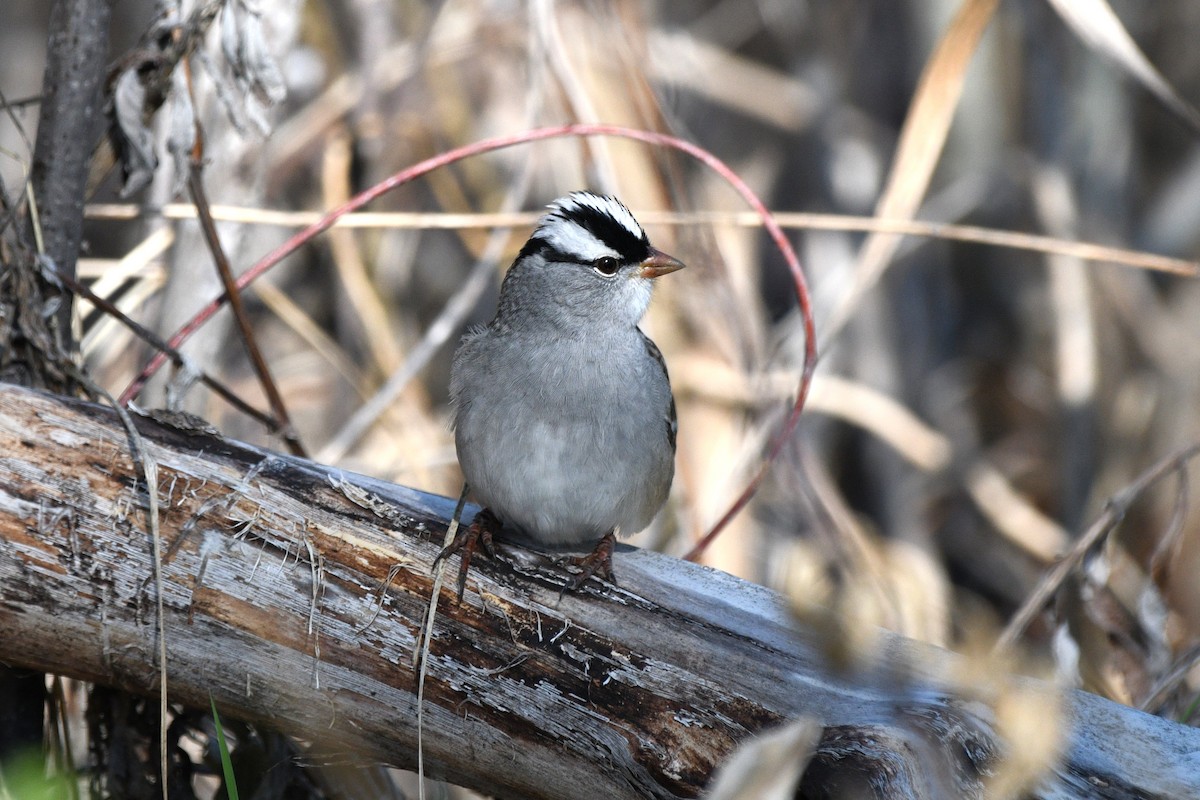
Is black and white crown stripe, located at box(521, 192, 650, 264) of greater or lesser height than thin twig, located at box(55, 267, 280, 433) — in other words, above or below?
above

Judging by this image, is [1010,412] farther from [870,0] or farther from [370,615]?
[370,615]

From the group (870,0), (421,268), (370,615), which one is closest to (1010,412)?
(870,0)

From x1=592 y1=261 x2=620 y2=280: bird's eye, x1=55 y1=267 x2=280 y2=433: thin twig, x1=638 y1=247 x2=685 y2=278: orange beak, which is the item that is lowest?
x1=55 y1=267 x2=280 y2=433: thin twig

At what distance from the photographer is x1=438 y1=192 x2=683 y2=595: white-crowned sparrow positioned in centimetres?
260

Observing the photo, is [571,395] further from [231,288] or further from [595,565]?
[231,288]

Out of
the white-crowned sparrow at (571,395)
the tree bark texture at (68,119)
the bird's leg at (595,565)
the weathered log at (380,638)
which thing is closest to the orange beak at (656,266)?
the white-crowned sparrow at (571,395)

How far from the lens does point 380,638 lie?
2.17 metres

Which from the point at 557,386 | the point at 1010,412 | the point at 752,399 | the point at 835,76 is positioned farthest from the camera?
the point at 1010,412

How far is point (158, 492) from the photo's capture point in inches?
88.4

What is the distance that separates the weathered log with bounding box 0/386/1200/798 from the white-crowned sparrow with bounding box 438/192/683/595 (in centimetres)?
23

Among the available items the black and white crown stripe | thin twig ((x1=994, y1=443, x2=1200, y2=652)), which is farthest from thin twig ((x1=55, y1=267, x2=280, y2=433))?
thin twig ((x1=994, y1=443, x2=1200, y2=652))

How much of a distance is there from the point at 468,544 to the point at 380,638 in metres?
0.28

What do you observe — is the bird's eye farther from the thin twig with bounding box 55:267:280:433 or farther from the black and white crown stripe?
the thin twig with bounding box 55:267:280:433

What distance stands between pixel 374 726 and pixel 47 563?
0.70m
